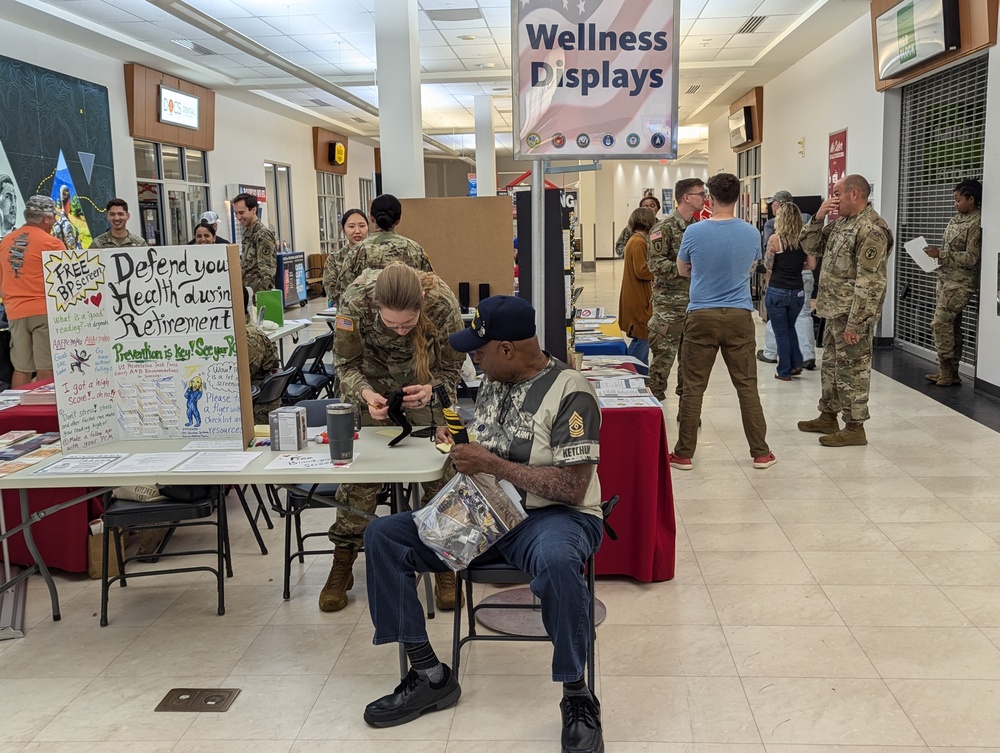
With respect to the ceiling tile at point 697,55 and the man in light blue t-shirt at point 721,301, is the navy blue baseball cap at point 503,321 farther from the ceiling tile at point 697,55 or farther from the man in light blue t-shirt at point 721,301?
the ceiling tile at point 697,55

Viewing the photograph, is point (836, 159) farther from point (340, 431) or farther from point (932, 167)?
point (340, 431)

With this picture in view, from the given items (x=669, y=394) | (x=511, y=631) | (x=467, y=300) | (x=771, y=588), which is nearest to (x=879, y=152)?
(x=669, y=394)

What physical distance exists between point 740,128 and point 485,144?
461 centimetres

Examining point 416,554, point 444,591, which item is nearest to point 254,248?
point 444,591

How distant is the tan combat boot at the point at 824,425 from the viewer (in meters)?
5.75

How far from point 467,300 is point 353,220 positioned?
1.02 metres

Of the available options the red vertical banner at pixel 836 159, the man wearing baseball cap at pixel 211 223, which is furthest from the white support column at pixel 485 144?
the man wearing baseball cap at pixel 211 223

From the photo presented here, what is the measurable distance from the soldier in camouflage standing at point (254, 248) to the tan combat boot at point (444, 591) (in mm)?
4375

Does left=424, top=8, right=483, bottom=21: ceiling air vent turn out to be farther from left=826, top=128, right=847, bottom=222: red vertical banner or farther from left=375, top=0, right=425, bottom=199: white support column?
left=826, top=128, right=847, bottom=222: red vertical banner

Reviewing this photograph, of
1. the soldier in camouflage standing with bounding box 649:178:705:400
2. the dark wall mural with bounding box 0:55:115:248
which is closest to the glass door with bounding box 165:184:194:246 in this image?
the dark wall mural with bounding box 0:55:115:248

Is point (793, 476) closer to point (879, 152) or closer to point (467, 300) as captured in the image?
point (467, 300)

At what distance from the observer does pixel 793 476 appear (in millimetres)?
4891

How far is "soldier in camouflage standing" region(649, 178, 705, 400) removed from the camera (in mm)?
5812

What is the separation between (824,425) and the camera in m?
5.78
